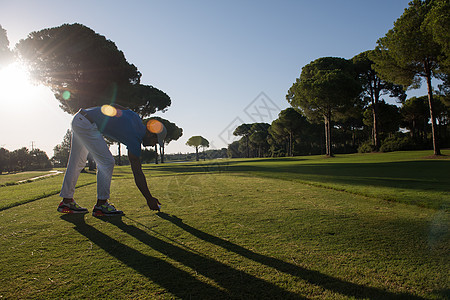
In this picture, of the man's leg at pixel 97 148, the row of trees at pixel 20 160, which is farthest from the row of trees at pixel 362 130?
the row of trees at pixel 20 160

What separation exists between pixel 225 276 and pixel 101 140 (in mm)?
3507

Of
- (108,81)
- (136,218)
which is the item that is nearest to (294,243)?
(136,218)

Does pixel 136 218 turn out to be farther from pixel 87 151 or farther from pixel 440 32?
pixel 440 32

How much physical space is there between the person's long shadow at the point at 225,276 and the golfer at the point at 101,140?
1.70 m

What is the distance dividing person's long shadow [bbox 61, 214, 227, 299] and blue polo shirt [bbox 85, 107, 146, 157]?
1.46m

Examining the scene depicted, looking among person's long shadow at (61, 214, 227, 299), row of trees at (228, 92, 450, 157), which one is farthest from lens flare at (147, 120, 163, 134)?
row of trees at (228, 92, 450, 157)

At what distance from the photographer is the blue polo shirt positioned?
3.72m

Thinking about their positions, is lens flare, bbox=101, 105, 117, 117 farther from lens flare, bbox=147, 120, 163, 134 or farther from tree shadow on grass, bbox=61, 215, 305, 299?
tree shadow on grass, bbox=61, 215, 305, 299

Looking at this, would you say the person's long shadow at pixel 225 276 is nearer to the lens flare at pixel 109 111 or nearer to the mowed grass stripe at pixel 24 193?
the lens flare at pixel 109 111

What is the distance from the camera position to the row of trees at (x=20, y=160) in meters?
63.0

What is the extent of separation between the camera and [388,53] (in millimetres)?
20703

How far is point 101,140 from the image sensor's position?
14.0 ft

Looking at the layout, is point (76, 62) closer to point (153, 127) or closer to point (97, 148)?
point (97, 148)

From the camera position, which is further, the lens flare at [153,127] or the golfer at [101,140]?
the lens flare at [153,127]
